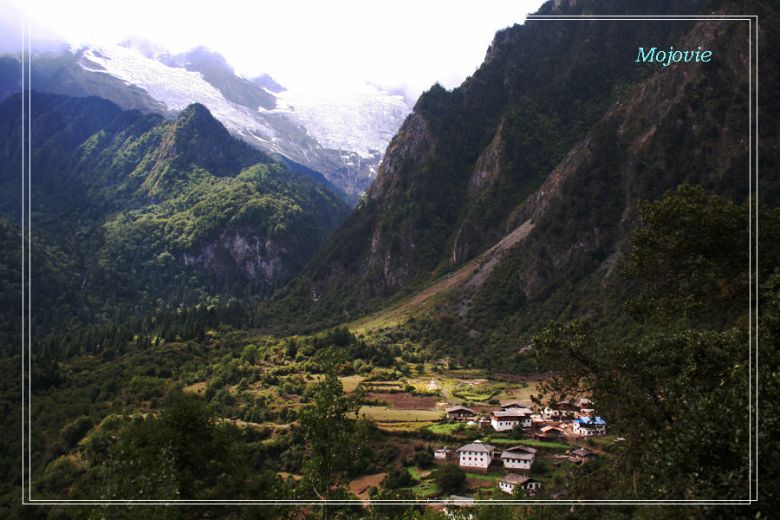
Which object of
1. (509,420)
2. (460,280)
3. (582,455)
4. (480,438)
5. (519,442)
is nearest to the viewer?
(582,455)

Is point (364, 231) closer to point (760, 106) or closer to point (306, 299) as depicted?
point (306, 299)

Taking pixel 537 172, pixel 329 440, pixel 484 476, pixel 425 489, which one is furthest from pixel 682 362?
pixel 537 172

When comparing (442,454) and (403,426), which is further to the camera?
(403,426)

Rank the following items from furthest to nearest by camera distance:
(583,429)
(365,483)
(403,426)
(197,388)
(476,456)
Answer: (197,388) < (403,426) < (583,429) < (476,456) < (365,483)

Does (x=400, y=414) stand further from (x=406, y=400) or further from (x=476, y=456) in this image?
(x=476, y=456)

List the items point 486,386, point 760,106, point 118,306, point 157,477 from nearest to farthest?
point 157,477 < point 486,386 < point 760,106 < point 118,306

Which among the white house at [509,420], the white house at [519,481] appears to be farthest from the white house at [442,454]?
the white house at [519,481]

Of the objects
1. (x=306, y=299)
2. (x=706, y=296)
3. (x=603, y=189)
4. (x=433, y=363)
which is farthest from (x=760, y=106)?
(x=306, y=299)
